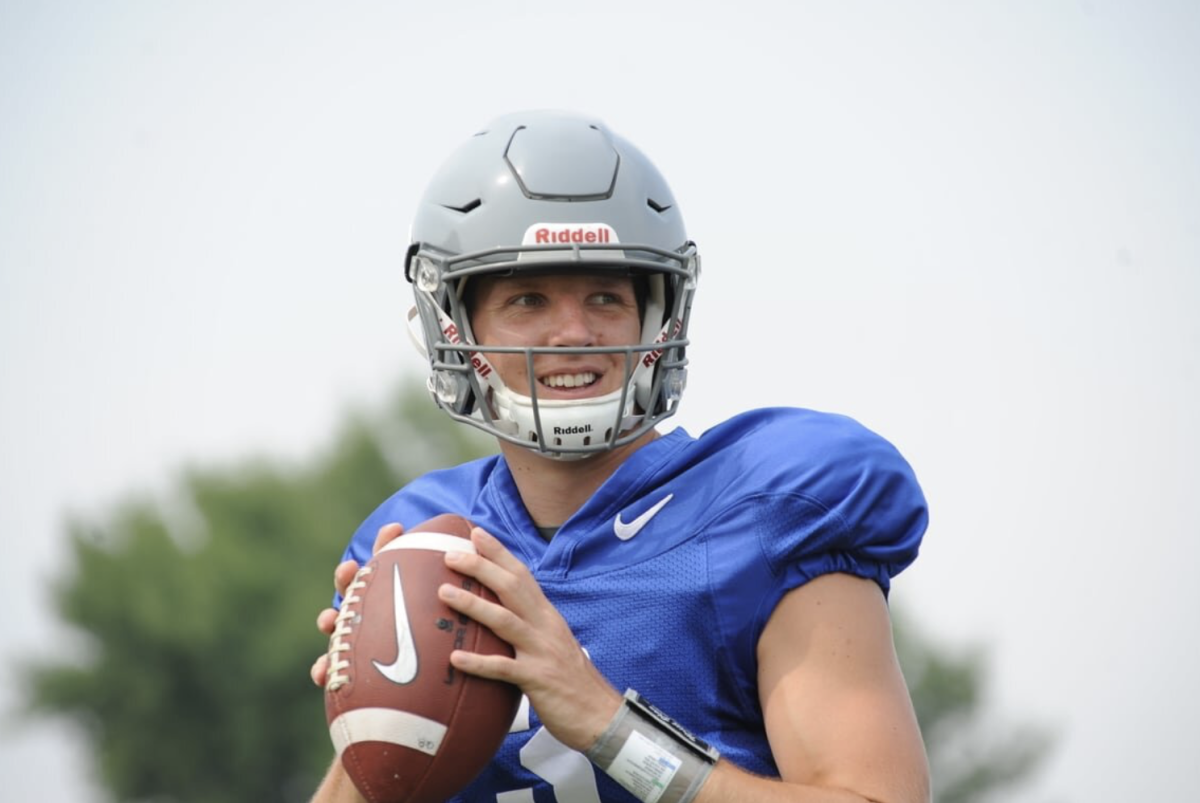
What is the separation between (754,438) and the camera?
11.4 feet

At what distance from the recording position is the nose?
353 centimetres

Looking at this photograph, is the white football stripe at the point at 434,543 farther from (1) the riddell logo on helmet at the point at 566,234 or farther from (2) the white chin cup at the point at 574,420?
(1) the riddell logo on helmet at the point at 566,234

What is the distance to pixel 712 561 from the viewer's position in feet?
10.8

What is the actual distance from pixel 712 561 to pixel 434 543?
0.52 meters

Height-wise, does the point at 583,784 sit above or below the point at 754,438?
below

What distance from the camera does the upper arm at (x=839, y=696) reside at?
3.05m

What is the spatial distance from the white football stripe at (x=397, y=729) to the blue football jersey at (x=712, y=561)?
421mm

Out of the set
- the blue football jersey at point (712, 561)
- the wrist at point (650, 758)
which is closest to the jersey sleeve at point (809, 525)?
the blue football jersey at point (712, 561)

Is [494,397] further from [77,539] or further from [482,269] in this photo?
[77,539]

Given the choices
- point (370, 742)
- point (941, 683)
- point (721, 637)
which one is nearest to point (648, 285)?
point (721, 637)

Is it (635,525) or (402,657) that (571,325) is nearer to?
(635,525)

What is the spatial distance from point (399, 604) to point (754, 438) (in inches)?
32.0

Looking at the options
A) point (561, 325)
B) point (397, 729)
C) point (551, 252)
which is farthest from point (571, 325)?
point (397, 729)

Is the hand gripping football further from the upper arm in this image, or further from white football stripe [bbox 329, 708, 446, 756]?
the upper arm
